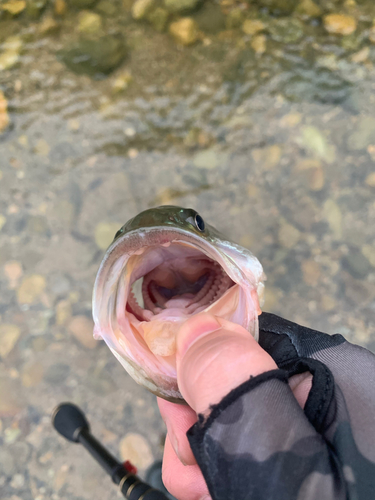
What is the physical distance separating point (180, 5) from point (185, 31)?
0.23 meters

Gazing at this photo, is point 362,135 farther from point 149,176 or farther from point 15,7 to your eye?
point 15,7

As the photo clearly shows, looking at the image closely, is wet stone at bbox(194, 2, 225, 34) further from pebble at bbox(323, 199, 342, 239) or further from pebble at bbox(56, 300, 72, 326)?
pebble at bbox(56, 300, 72, 326)

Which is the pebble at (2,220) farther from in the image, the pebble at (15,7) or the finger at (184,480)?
the finger at (184,480)

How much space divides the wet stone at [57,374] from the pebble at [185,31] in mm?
2601

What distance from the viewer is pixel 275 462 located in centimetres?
87

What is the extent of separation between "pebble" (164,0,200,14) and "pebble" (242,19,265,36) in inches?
16.9

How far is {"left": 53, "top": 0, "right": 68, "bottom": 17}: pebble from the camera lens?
286 centimetres

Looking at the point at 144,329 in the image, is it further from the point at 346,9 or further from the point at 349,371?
the point at 346,9

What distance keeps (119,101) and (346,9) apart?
195 centimetres

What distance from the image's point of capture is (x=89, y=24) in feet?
9.30

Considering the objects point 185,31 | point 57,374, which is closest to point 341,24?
point 185,31

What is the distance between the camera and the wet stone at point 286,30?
282cm

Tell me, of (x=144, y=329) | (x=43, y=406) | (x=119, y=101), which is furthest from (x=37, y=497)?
(x=119, y=101)

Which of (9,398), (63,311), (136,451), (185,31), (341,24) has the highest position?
(185,31)
